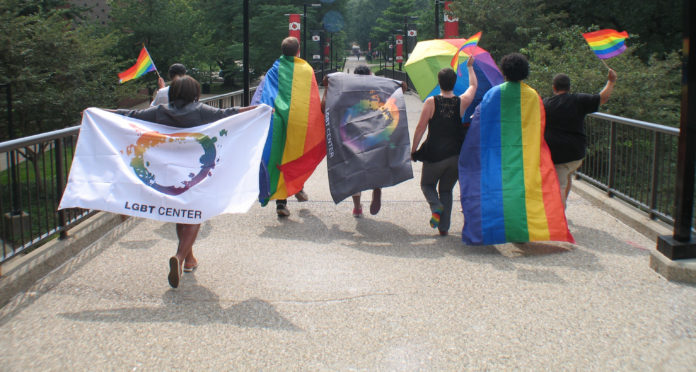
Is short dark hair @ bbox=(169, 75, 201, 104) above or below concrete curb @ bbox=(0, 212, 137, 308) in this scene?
above

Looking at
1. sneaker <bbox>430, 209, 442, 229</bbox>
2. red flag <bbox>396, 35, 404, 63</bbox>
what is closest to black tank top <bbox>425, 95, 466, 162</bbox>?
sneaker <bbox>430, 209, 442, 229</bbox>

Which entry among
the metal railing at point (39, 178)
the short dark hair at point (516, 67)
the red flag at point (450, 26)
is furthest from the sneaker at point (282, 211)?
the red flag at point (450, 26)

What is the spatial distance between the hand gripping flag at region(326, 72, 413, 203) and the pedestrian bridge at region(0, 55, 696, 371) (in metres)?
0.61

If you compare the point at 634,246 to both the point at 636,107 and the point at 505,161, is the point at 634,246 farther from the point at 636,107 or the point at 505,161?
the point at 636,107

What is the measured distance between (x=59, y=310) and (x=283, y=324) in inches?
67.1

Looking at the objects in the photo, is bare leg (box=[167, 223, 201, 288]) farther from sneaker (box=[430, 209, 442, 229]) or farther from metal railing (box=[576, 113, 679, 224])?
metal railing (box=[576, 113, 679, 224])

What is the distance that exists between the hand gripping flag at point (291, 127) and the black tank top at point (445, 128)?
1464mm

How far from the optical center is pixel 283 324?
459 centimetres

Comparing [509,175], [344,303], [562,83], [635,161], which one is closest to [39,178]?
[344,303]

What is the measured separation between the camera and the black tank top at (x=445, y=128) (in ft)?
22.6

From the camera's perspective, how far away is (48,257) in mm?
5816

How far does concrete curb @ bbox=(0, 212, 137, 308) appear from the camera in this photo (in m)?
5.15

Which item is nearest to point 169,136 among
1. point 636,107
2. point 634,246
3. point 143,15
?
point 634,246

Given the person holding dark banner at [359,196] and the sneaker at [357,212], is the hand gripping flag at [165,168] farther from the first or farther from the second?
the sneaker at [357,212]
